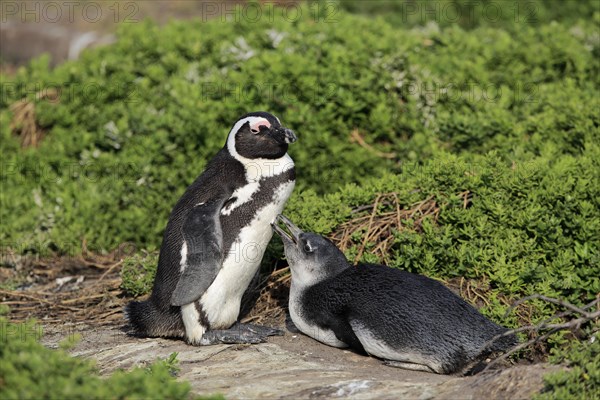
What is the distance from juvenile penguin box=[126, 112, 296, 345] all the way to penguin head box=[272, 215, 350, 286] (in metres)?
0.23

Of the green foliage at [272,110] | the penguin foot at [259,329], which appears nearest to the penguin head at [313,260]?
the penguin foot at [259,329]

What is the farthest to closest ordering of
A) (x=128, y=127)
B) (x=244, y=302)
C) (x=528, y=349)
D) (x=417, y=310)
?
(x=128, y=127), (x=244, y=302), (x=528, y=349), (x=417, y=310)

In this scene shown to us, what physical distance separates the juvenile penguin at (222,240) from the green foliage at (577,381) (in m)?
1.87

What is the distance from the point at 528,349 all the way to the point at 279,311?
1682mm

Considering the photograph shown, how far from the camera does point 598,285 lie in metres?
5.76

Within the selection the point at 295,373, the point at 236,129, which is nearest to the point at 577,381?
the point at 295,373

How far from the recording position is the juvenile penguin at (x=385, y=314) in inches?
190

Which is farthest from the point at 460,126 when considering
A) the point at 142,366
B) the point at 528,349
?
the point at 142,366

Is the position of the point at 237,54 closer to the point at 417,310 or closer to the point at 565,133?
the point at 565,133

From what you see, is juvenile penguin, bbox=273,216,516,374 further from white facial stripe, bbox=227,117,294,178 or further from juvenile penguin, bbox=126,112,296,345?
white facial stripe, bbox=227,117,294,178

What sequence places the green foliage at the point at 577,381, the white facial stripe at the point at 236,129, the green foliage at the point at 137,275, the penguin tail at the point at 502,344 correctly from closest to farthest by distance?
the green foliage at the point at 577,381, the penguin tail at the point at 502,344, the white facial stripe at the point at 236,129, the green foliage at the point at 137,275

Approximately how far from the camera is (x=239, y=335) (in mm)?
5449

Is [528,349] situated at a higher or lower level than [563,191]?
lower

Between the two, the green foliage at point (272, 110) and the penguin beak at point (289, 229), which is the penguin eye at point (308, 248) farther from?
the green foliage at point (272, 110)
